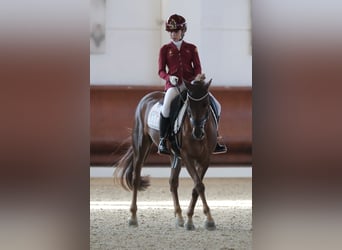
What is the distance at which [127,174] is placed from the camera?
2.43 m

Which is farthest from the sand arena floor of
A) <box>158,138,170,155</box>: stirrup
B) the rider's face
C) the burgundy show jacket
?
the rider's face

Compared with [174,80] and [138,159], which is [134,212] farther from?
[174,80]

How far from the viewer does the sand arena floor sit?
2027mm

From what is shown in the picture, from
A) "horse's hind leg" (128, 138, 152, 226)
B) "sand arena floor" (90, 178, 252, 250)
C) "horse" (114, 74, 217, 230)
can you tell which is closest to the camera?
"sand arena floor" (90, 178, 252, 250)

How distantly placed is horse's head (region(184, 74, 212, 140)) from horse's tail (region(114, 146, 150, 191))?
37cm

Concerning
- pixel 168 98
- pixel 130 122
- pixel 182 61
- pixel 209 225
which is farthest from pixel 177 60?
pixel 130 122

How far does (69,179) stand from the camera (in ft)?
6.06

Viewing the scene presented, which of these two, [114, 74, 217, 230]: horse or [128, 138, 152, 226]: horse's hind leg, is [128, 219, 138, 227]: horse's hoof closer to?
[114, 74, 217, 230]: horse

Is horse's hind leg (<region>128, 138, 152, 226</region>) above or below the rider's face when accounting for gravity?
below

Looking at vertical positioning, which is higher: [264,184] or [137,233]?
[264,184]

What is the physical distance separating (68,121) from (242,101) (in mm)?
1403

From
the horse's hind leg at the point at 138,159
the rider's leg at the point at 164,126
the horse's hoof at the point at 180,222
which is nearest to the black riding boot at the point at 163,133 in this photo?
the rider's leg at the point at 164,126

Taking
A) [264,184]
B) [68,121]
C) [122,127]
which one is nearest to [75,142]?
[68,121]

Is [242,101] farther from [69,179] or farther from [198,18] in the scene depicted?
[69,179]
